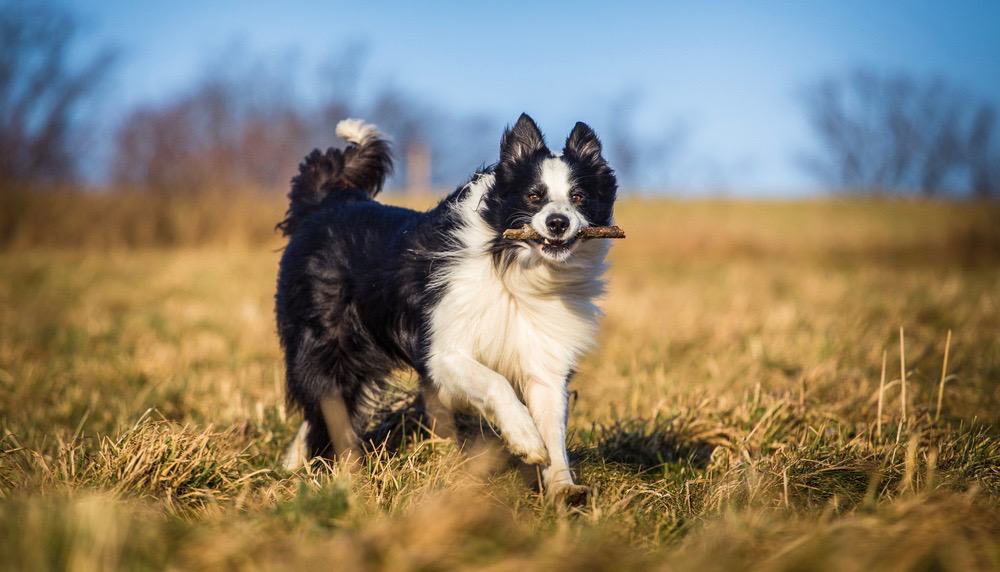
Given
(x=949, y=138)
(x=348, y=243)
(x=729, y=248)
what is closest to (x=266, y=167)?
(x=729, y=248)

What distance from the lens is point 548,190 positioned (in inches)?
141

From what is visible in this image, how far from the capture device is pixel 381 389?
4.14 metres

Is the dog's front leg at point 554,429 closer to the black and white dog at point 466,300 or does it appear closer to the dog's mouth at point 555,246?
the black and white dog at point 466,300

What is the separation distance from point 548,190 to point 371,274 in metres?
0.90

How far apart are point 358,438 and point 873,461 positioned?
2269mm

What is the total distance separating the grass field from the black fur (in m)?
0.39

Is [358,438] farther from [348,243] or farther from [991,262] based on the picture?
[991,262]

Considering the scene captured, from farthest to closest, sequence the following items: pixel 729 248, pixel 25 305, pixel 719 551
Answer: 1. pixel 729 248
2. pixel 25 305
3. pixel 719 551

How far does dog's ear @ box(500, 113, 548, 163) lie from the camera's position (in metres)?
3.74

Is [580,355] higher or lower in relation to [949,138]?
lower

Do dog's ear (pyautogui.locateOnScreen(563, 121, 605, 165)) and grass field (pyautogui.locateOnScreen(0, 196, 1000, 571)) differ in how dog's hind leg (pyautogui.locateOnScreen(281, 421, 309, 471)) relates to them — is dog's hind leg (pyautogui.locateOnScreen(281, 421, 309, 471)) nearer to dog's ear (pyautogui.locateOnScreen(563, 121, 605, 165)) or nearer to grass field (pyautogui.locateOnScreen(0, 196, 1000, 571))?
grass field (pyautogui.locateOnScreen(0, 196, 1000, 571))

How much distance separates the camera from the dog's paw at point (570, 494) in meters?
2.96

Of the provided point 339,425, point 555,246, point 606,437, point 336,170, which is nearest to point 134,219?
point 336,170

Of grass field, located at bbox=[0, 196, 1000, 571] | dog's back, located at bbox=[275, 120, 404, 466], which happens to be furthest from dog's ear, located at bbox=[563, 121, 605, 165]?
grass field, located at bbox=[0, 196, 1000, 571]
